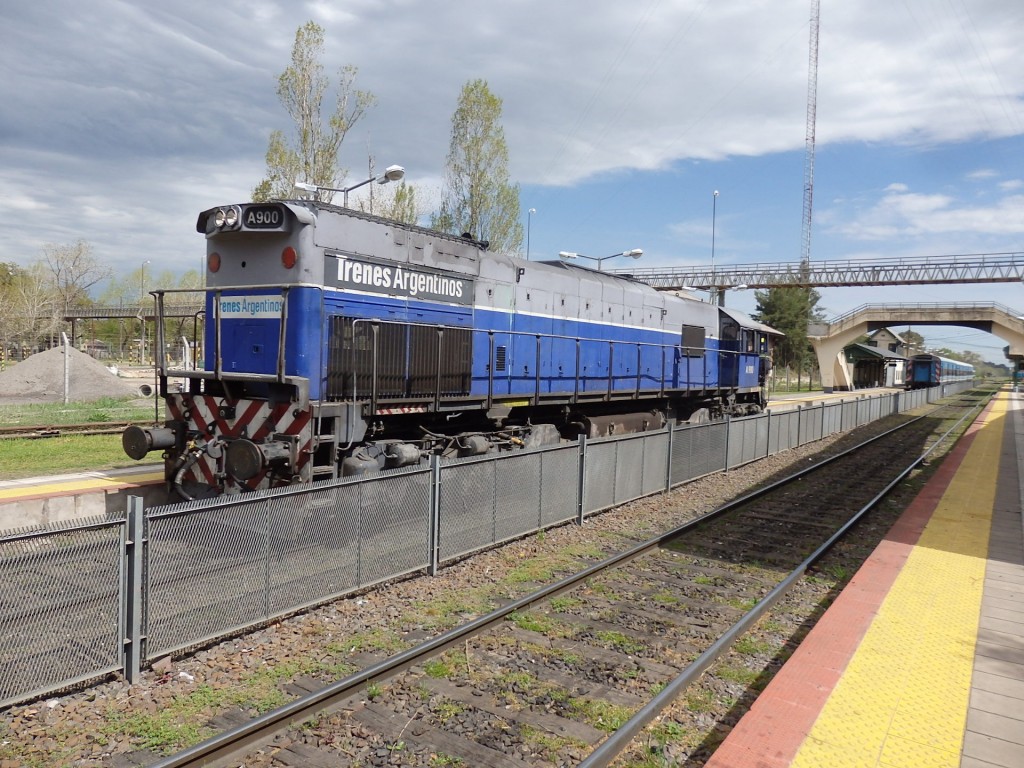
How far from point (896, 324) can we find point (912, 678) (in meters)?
66.2

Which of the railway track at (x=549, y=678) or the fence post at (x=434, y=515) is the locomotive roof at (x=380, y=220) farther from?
the railway track at (x=549, y=678)

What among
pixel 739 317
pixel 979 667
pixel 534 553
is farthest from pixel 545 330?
pixel 739 317

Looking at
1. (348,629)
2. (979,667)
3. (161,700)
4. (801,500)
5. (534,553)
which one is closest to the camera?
(161,700)

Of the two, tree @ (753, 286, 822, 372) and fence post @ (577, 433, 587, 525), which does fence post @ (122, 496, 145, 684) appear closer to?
fence post @ (577, 433, 587, 525)

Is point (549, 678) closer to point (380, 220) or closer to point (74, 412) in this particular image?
point (380, 220)

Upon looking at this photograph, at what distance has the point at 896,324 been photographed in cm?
6241

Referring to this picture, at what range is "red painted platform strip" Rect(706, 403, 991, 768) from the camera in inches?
157

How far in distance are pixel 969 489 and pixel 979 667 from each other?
10546 millimetres

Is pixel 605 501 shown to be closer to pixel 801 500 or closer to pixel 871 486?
pixel 801 500

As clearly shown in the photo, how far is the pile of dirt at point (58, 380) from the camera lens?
27159 millimetres

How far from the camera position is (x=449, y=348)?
10.1 metres

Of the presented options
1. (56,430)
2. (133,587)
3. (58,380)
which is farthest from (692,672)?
(58,380)

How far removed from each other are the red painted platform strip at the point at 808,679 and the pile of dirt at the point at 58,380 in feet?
92.1

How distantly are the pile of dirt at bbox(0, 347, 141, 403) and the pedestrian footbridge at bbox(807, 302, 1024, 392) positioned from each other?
56.2 metres
